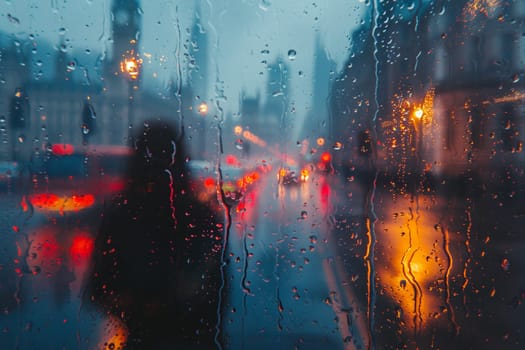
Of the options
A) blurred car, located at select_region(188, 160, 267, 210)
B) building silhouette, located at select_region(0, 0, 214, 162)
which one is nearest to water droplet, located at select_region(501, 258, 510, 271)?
blurred car, located at select_region(188, 160, 267, 210)

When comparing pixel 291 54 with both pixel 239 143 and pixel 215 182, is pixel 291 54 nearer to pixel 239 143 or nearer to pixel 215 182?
pixel 239 143

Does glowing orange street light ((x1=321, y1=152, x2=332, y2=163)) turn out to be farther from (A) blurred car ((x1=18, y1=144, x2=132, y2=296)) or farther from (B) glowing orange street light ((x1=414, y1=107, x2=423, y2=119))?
(A) blurred car ((x1=18, y1=144, x2=132, y2=296))

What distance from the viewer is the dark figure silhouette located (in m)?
1.96

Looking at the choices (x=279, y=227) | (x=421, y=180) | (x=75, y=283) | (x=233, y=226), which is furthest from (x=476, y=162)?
(x=75, y=283)

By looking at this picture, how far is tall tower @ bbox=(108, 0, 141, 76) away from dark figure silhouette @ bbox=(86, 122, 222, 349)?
0.49 metres

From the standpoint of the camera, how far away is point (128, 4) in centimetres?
202

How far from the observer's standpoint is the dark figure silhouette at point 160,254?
1955 mm

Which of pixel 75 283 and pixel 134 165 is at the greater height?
pixel 134 165

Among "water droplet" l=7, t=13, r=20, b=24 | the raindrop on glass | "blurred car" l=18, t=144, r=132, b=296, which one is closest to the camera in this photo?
"water droplet" l=7, t=13, r=20, b=24

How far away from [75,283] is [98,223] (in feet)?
1.40

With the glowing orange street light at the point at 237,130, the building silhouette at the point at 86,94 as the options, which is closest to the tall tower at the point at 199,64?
the building silhouette at the point at 86,94

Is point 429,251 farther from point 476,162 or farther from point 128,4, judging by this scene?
point 128,4

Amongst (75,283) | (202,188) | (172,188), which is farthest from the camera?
(202,188)

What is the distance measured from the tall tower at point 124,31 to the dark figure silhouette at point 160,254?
0.49 m
